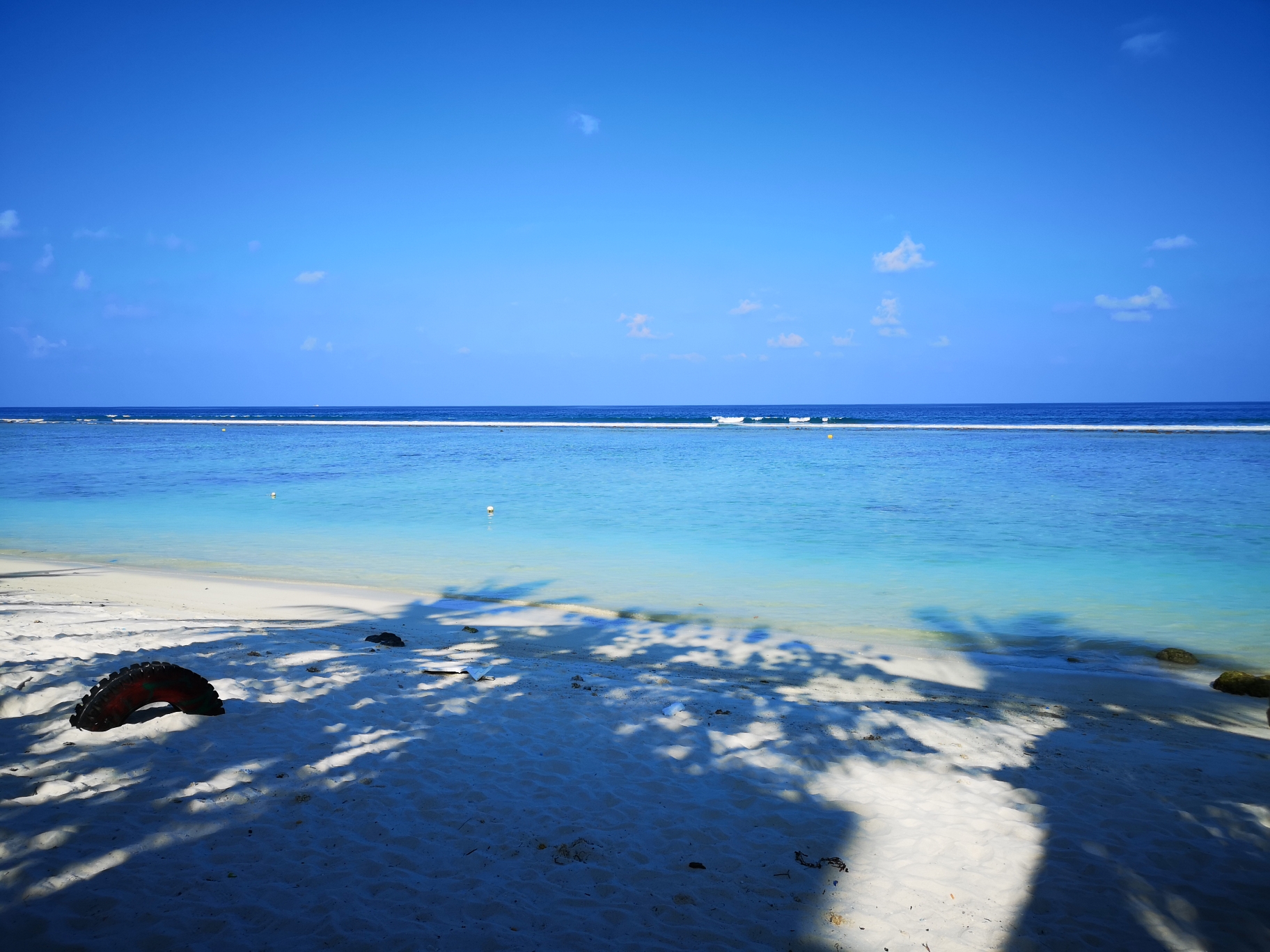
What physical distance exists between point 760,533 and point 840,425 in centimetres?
5684

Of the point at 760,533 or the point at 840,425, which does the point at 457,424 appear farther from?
the point at 760,533

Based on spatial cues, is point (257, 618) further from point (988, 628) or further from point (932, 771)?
point (988, 628)

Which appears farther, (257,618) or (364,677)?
(257,618)

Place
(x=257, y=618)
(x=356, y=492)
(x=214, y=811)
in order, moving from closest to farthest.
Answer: (x=214, y=811) < (x=257, y=618) < (x=356, y=492)

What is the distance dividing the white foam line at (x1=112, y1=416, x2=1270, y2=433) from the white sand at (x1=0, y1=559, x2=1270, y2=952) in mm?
57225

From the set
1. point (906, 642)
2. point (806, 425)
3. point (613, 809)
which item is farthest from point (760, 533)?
point (806, 425)

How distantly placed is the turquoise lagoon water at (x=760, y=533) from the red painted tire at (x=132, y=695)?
5.53 meters

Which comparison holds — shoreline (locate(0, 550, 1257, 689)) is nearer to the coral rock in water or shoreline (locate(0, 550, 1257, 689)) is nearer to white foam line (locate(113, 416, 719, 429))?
the coral rock in water

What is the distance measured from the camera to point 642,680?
672cm

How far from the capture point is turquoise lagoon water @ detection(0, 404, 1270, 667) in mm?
9602

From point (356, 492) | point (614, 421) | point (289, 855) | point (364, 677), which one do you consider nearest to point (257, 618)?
point (364, 677)

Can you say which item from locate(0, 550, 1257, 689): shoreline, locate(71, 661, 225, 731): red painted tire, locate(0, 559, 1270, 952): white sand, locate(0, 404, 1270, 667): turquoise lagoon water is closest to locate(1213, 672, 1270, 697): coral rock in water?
locate(0, 550, 1257, 689): shoreline

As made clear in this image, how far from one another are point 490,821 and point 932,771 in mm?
2963

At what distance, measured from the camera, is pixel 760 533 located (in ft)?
49.7
